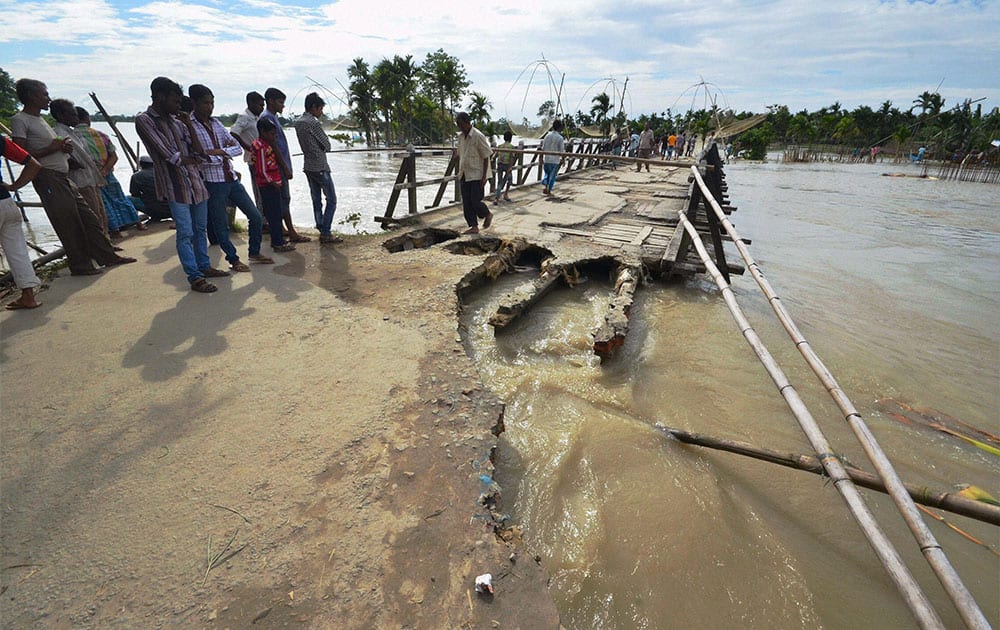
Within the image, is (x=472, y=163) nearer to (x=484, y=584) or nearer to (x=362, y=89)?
(x=484, y=584)

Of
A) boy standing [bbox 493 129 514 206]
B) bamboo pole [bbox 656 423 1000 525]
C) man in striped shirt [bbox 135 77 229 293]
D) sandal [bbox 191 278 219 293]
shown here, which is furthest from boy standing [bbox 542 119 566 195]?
bamboo pole [bbox 656 423 1000 525]

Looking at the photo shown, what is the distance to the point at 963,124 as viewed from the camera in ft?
111

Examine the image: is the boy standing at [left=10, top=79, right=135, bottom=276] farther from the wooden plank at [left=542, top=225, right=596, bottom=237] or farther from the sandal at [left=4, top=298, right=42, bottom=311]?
the wooden plank at [left=542, top=225, right=596, bottom=237]

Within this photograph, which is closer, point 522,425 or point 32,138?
point 522,425

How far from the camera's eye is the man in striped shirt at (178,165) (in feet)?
12.2

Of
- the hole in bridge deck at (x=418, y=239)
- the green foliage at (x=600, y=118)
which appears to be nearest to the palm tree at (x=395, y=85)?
the green foliage at (x=600, y=118)

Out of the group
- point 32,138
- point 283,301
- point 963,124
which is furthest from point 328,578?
point 963,124

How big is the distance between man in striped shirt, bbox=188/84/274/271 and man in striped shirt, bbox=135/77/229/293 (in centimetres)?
15

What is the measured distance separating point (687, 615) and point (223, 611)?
1.92 m

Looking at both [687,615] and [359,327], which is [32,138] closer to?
[359,327]

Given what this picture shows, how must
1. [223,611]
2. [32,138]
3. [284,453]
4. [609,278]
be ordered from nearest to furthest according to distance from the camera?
[223,611]
[284,453]
[32,138]
[609,278]

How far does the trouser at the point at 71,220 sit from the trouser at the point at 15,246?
1.34 feet

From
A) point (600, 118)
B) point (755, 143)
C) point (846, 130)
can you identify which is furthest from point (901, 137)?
point (600, 118)

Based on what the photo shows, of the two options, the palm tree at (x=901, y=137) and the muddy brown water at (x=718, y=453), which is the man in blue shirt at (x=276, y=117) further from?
the palm tree at (x=901, y=137)
